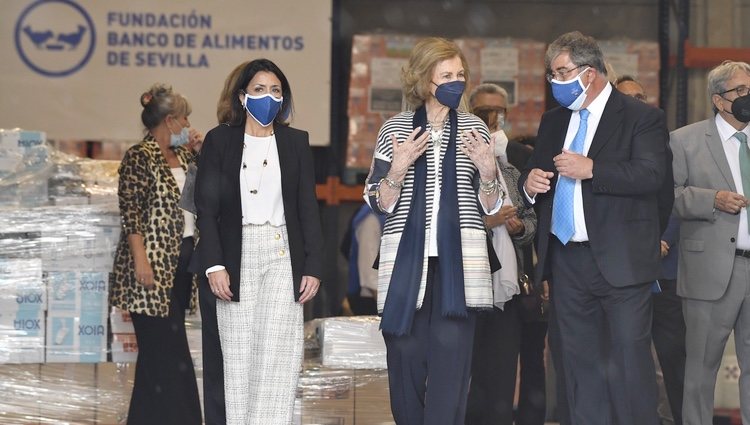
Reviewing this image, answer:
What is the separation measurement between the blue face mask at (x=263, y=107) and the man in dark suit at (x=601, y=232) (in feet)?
3.35

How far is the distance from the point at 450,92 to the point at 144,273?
6.26ft

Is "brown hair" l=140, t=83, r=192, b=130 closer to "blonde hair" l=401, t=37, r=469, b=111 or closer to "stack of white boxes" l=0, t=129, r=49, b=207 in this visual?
"stack of white boxes" l=0, t=129, r=49, b=207

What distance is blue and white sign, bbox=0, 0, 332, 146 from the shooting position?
330 inches

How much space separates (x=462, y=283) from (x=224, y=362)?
1.01m

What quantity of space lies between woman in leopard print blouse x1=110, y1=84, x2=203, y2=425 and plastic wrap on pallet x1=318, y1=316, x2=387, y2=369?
68 centimetres

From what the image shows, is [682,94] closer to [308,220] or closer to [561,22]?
[561,22]

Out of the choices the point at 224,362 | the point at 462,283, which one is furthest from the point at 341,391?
the point at 462,283

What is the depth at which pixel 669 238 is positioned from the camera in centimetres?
618

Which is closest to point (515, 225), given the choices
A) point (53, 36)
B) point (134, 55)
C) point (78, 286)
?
point (78, 286)

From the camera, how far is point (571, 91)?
4.75m

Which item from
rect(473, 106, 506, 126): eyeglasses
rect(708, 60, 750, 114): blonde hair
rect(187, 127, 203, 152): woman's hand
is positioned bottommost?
rect(187, 127, 203, 152): woman's hand

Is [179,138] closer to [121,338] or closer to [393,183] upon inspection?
[121,338]

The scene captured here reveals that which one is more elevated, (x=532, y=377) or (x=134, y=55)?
(x=134, y=55)

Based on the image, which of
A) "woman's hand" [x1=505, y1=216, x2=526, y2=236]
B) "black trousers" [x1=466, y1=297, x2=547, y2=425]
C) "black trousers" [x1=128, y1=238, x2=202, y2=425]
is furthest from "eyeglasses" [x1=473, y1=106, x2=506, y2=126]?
"black trousers" [x1=128, y1=238, x2=202, y2=425]
